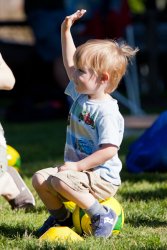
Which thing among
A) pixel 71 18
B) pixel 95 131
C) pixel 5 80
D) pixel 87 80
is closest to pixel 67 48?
pixel 71 18

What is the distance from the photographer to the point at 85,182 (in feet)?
15.7

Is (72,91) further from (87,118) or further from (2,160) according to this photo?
(2,160)

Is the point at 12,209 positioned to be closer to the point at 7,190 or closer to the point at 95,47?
the point at 7,190

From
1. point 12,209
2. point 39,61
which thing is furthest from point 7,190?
point 39,61

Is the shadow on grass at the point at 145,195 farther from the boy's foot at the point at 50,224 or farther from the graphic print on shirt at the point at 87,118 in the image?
the graphic print on shirt at the point at 87,118

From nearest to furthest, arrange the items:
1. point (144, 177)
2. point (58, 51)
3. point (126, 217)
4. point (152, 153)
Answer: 1. point (126, 217)
2. point (144, 177)
3. point (152, 153)
4. point (58, 51)

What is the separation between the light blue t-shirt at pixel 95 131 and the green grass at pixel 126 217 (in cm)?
43

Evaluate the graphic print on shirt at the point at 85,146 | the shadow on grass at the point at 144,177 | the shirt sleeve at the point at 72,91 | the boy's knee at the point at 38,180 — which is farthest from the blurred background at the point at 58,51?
the boy's knee at the point at 38,180

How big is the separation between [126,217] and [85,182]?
2.83 feet

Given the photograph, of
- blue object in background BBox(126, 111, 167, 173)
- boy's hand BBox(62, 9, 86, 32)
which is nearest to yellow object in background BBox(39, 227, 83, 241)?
boy's hand BBox(62, 9, 86, 32)

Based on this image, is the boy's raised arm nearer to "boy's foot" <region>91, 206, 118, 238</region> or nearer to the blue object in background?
"boy's foot" <region>91, 206, 118, 238</region>

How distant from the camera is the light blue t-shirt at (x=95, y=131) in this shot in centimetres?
477

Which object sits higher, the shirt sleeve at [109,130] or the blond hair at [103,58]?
the blond hair at [103,58]

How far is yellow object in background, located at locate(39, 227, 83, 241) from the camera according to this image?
4.71 metres
